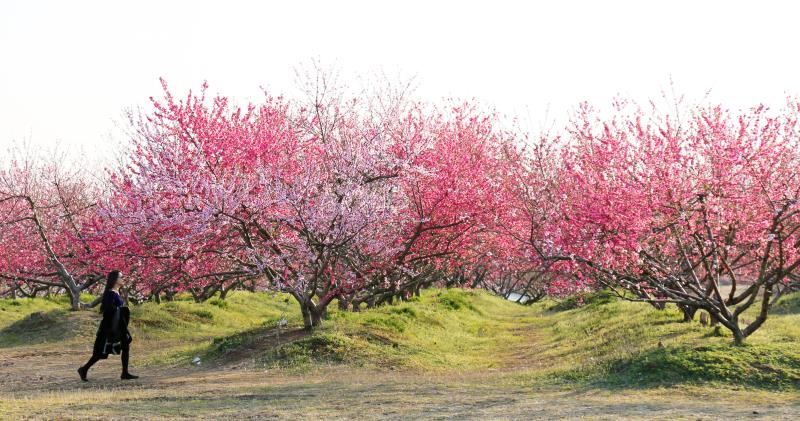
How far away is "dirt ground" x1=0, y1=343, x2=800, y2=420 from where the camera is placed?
33.4 feet

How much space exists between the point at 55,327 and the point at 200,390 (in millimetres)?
13438

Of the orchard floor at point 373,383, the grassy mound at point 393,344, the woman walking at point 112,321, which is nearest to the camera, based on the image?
the orchard floor at point 373,383

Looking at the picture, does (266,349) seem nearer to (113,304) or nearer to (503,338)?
(113,304)

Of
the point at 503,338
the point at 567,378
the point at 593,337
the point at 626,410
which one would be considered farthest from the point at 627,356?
the point at 503,338

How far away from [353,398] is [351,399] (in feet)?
0.37

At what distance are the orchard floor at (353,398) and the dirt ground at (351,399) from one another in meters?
0.01

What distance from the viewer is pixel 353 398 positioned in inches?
476

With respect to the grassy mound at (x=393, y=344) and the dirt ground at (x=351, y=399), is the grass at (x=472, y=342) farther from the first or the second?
the dirt ground at (x=351, y=399)

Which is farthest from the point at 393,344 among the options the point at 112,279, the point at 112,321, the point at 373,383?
the point at 112,279

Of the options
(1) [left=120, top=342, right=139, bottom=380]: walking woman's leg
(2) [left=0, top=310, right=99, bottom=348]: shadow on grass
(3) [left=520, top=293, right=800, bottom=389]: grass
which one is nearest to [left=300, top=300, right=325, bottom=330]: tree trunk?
(1) [left=120, top=342, right=139, bottom=380]: walking woman's leg

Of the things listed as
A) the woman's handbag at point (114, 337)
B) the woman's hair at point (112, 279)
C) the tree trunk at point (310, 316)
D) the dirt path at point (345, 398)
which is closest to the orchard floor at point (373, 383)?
the dirt path at point (345, 398)

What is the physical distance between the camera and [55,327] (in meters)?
25.0

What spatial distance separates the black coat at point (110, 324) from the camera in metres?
14.3

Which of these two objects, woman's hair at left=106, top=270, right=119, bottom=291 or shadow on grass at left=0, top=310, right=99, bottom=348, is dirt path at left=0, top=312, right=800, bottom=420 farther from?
shadow on grass at left=0, top=310, right=99, bottom=348
